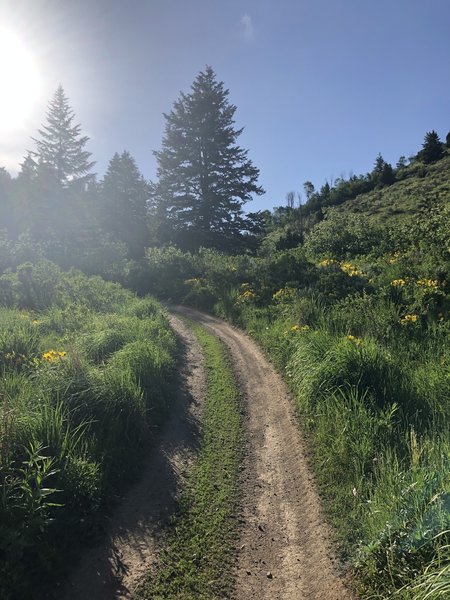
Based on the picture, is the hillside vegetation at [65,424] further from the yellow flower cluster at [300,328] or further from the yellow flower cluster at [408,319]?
the yellow flower cluster at [408,319]

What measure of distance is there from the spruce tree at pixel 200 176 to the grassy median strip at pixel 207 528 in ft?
79.7

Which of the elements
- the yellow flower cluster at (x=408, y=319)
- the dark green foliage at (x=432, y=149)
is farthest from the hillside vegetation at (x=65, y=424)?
the dark green foliage at (x=432, y=149)

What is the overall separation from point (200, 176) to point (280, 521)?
92.5 feet

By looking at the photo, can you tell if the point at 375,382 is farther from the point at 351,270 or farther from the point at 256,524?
the point at 351,270

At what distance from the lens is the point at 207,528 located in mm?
4254

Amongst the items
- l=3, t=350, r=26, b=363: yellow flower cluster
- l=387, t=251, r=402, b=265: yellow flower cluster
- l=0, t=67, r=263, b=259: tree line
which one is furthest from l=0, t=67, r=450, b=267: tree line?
l=3, t=350, r=26, b=363: yellow flower cluster

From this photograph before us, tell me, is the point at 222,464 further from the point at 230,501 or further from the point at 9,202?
the point at 9,202

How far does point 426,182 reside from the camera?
3588 cm

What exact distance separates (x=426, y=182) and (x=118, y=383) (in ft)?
123

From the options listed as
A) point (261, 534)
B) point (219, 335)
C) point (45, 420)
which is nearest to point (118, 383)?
point (45, 420)

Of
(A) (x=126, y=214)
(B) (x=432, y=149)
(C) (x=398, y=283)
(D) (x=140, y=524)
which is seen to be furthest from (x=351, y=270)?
(B) (x=432, y=149)

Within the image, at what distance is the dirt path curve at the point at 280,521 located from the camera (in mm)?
3539

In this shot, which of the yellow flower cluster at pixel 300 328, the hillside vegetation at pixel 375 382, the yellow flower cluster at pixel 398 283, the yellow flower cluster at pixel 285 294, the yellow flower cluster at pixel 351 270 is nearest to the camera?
the hillside vegetation at pixel 375 382

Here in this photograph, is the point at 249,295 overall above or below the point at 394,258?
below
